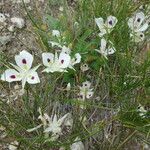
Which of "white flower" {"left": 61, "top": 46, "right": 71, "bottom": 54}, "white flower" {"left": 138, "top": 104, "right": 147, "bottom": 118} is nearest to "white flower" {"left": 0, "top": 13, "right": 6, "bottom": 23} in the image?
"white flower" {"left": 61, "top": 46, "right": 71, "bottom": 54}

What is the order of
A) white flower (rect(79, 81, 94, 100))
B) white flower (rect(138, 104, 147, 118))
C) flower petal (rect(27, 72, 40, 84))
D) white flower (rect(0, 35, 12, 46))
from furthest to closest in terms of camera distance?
white flower (rect(0, 35, 12, 46))
white flower (rect(79, 81, 94, 100))
white flower (rect(138, 104, 147, 118))
flower petal (rect(27, 72, 40, 84))

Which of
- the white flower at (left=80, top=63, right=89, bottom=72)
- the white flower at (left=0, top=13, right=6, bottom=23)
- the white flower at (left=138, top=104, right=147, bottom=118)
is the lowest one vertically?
the white flower at (left=138, top=104, right=147, bottom=118)

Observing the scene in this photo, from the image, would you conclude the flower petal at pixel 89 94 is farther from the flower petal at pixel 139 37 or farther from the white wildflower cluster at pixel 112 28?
the flower petal at pixel 139 37

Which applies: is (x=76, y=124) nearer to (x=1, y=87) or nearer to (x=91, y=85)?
(x=91, y=85)

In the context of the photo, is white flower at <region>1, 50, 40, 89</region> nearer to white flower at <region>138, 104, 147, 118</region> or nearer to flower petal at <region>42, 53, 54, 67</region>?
flower petal at <region>42, 53, 54, 67</region>

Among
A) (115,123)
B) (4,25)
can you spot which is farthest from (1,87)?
(115,123)
